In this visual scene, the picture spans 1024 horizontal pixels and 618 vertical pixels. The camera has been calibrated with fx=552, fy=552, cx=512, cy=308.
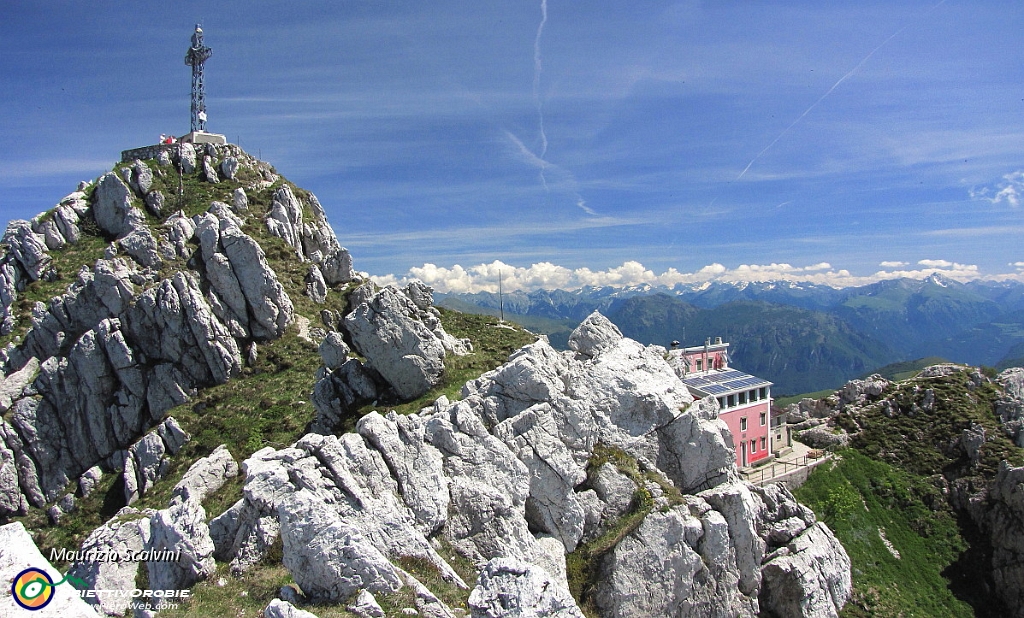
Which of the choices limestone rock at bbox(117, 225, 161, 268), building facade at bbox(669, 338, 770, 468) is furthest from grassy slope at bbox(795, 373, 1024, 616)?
limestone rock at bbox(117, 225, 161, 268)

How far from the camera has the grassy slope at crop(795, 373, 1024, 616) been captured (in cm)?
4541

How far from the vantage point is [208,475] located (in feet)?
109

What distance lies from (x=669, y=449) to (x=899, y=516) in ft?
111

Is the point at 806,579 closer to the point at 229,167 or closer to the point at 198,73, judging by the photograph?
the point at 229,167

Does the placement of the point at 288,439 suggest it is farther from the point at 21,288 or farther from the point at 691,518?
the point at 21,288

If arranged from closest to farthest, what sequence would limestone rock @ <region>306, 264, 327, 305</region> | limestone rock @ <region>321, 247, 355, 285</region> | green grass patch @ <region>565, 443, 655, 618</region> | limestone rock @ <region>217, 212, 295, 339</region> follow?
green grass patch @ <region>565, 443, 655, 618</region> → limestone rock @ <region>217, 212, 295, 339</region> → limestone rock @ <region>306, 264, 327, 305</region> → limestone rock @ <region>321, 247, 355, 285</region>

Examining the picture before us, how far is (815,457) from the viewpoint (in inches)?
2255

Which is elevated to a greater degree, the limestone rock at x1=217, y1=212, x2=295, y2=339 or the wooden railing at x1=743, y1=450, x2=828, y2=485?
the limestone rock at x1=217, y1=212, x2=295, y2=339

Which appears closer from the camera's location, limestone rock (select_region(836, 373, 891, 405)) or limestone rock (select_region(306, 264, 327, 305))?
limestone rock (select_region(306, 264, 327, 305))

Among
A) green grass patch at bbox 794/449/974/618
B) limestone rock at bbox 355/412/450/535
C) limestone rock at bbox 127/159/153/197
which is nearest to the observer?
limestone rock at bbox 355/412/450/535

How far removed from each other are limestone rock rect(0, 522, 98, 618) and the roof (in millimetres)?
48602

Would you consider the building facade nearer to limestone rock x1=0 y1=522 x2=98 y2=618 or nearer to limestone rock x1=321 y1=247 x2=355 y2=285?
limestone rock x1=321 y1=247 x2=355 y2=285

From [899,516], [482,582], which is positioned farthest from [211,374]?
[899,516]

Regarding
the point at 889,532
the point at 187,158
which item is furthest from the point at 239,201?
the point at 889,532
